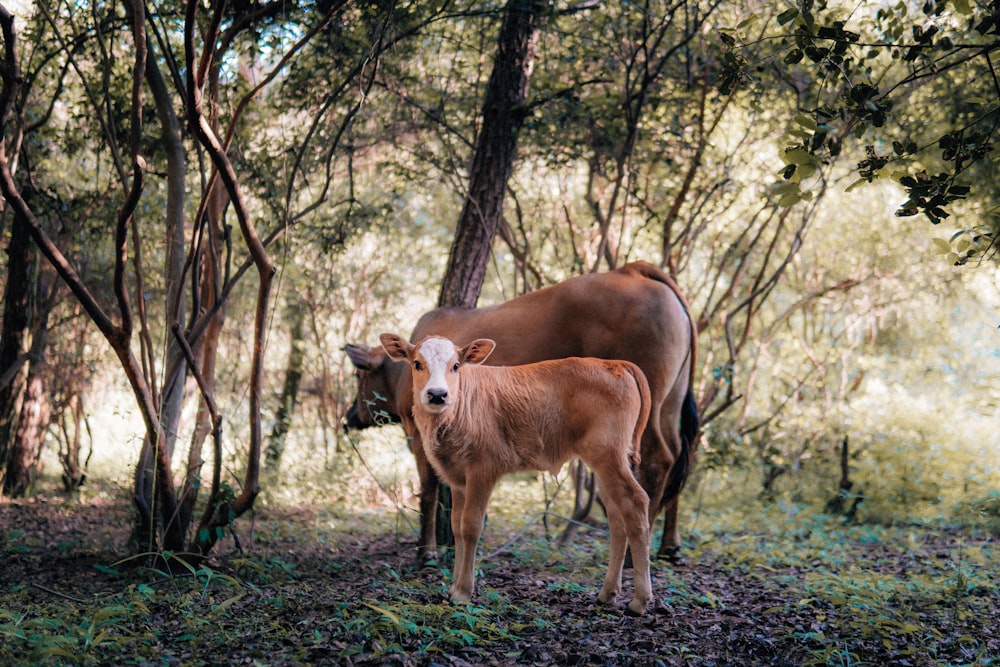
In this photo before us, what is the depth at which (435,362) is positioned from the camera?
17.3 ft

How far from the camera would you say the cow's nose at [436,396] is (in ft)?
16.4

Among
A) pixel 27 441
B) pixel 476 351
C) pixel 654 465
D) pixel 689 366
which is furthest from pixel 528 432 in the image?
pixel 27 441

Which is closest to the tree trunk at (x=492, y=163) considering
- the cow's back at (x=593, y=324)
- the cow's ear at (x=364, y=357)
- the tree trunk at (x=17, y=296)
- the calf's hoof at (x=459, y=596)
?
the cow's back at (x=593, y=324)

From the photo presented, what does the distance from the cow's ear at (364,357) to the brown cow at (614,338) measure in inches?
20.5

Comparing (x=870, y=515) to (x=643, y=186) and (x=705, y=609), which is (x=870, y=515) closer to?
(x=643, y=186)

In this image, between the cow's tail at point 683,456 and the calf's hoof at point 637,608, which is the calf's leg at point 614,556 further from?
the cow's tail at point 683,456

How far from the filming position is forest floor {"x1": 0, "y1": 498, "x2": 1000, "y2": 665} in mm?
4379

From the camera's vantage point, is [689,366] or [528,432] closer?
[528,432]

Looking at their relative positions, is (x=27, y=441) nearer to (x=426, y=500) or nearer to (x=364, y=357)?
(x=364, y=357)

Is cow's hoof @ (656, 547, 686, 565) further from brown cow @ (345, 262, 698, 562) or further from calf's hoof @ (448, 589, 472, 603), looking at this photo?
calf's hoof @ (448, 589, 472, 603)

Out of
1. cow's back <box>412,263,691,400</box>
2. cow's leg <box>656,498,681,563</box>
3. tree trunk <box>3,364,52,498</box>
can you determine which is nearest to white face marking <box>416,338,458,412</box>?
cow's back <box>412,263,691,400</box>

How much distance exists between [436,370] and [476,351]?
534 millimetres

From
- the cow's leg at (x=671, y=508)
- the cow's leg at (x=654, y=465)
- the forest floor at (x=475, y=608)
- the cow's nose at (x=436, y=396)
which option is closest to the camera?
the forest floor at (x=475, y=608)

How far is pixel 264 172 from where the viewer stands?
340 inches
